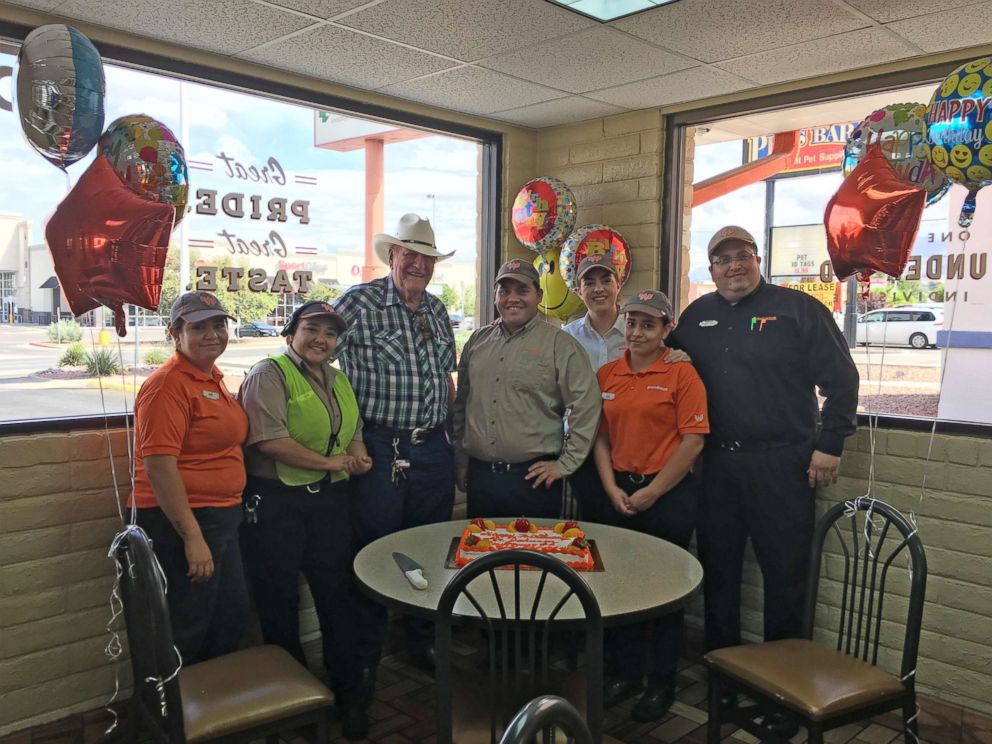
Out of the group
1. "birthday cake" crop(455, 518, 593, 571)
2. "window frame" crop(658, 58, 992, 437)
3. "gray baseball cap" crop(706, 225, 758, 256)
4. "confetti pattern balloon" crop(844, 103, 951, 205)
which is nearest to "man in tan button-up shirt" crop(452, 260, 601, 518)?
"birthday cake" crop(455, 518, 593, 571)

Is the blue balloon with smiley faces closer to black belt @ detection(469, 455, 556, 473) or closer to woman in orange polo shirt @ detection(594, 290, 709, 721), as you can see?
woman in orange polo shirt @ detection(594, 290, 709, 721)

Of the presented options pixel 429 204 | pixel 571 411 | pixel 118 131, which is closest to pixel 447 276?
pixel 429 204

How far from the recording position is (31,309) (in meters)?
2.73

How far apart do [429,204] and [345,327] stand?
141 cm

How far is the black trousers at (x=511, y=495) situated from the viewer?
9.33 ft

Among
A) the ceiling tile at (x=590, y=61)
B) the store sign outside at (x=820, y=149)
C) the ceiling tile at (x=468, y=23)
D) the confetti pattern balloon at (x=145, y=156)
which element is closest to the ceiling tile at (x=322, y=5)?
the ceiling tile at (x=468, y=23)

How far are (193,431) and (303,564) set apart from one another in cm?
65

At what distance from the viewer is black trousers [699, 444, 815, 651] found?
2.70m

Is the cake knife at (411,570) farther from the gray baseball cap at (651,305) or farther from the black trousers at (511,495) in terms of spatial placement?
the gray baseball cap at (651,305)

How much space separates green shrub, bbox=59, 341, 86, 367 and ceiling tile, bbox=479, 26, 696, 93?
181 cm

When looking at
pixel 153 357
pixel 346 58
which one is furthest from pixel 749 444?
pixel 153 357

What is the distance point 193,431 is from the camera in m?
2.29

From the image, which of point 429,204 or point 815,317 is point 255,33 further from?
point 815,317

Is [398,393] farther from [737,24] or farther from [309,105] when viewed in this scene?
[737,24]
